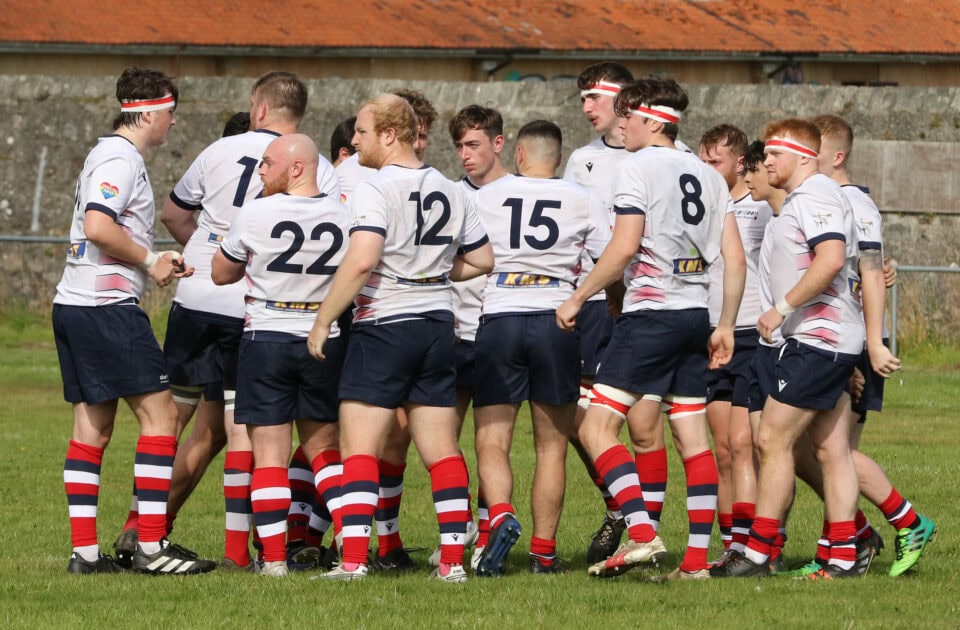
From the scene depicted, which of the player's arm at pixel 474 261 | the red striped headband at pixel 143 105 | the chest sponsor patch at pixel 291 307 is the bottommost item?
the chest sponsor patch at pixel 291 307

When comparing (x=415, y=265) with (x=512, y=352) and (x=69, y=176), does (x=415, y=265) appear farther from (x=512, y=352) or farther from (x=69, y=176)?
(x=69, y=176)

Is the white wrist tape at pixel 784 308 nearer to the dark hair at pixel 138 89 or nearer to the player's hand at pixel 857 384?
the player's hand at pixel 857 384

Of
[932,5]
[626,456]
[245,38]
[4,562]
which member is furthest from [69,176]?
[932,5]

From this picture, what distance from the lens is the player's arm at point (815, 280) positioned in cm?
754

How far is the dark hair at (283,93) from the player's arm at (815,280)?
267 centimetres

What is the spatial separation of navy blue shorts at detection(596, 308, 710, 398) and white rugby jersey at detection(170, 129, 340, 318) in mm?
1673

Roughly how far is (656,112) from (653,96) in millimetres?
89

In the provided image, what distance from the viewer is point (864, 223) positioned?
8.16 m

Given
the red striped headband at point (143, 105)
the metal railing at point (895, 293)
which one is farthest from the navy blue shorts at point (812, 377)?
the metal railing at point (895, 293)

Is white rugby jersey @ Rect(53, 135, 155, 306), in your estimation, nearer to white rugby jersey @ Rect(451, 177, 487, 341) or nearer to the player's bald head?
the player's bald head

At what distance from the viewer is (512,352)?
26.6 feet

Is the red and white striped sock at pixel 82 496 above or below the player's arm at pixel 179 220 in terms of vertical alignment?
below

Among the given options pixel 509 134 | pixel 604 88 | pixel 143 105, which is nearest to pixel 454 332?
pixel 143 105

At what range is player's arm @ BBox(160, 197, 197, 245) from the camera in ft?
28.4
